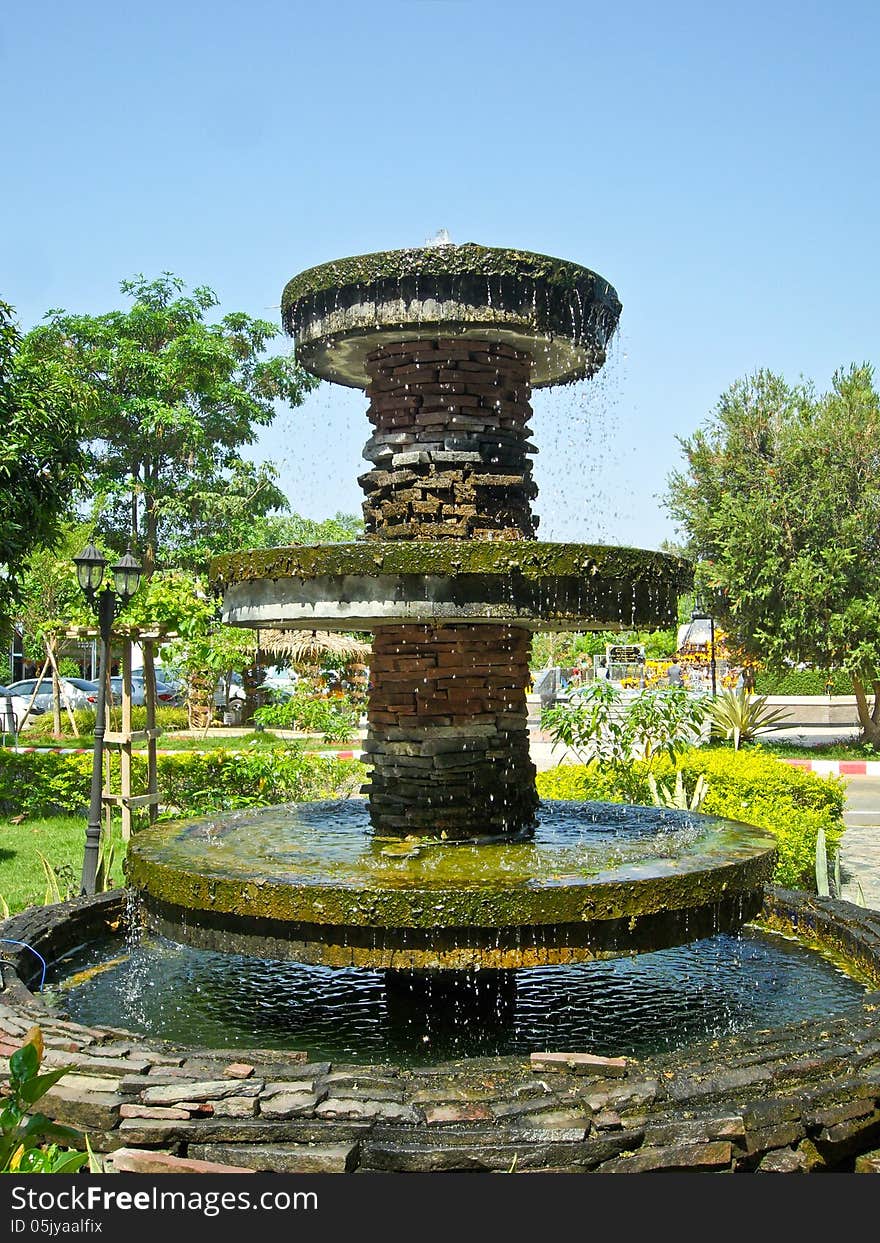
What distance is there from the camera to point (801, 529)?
2277cm

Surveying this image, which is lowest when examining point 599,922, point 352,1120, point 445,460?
point 352,1120

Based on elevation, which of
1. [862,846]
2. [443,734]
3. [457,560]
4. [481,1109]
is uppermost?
[457,560]

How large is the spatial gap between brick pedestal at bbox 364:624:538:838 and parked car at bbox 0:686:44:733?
2033 centimetres

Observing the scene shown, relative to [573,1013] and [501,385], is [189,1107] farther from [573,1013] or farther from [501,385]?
[501,385]

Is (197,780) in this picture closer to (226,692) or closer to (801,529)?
(801,529)

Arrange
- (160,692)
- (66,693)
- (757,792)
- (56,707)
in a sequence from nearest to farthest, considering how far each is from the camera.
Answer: (757,792) → (56,707) → (66,693) → (160,692)

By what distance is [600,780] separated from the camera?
981cm

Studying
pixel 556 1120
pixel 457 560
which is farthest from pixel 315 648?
pixel 556 1120

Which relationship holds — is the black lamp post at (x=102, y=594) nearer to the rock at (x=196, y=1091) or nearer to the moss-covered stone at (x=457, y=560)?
the moss-covered stone at (x=457, y=560)

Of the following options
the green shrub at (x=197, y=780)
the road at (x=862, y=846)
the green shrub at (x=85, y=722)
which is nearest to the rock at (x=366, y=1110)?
the road at (x=862, y=846)

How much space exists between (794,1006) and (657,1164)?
81.5 inches

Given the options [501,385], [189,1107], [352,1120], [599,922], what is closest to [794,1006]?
[599,922]

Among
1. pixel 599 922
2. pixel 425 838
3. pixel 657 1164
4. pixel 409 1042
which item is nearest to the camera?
pixel 657 1164

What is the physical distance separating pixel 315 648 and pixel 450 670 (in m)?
21.3
